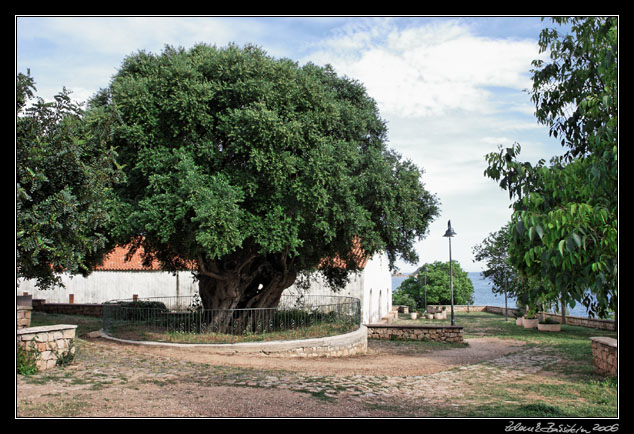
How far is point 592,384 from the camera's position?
1088 centimetres

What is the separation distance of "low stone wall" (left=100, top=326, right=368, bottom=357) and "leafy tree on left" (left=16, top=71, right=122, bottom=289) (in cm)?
420

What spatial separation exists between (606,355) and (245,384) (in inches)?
349

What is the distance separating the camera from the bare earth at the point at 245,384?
7.25 meters

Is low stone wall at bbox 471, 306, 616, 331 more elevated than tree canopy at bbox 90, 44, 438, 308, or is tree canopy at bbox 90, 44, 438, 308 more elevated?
tree canopy at bbox 90, 44, 438, 308

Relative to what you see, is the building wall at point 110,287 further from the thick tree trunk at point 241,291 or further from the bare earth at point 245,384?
the bare earth at point 245,384

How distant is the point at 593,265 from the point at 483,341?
1821 centimetres

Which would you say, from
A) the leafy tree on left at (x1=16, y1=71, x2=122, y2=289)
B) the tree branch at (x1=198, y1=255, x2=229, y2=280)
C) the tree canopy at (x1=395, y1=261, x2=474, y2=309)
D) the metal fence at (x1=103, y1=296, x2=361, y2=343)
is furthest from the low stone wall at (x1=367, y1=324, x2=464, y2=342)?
the tree canopy at (x1=395, y1=261, x2=474, y2=309)

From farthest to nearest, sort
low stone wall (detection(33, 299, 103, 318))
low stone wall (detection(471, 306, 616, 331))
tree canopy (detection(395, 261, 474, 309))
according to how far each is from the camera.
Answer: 1. tree canopy (detection(395, 261, 474, 309))
2. low stone wall (detection(471, 306, 616, 331))
3. low stone wall (detection(33, 299, 103, 318))

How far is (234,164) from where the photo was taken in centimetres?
1482

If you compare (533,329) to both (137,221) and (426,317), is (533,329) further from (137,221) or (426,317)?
(137,221)

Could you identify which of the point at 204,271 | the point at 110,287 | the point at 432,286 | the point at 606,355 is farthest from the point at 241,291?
the point at 432,286

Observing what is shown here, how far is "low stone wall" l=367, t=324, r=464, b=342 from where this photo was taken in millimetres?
20156

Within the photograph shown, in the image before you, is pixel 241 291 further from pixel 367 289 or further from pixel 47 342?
pixel 367 289

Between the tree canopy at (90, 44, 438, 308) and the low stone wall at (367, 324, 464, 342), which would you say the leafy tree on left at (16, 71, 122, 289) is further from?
the low stone wall at (367, 324, 464, 342)
